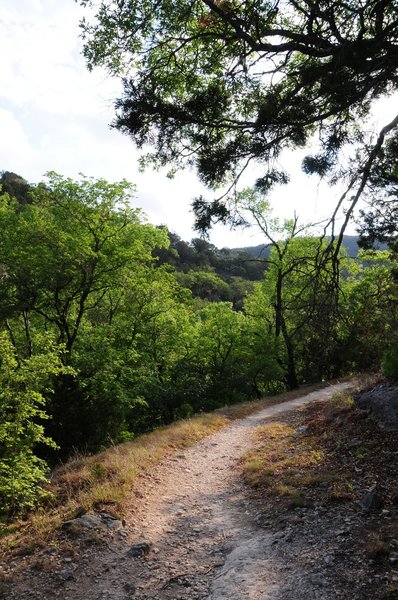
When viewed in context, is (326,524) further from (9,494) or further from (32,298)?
(32,298)

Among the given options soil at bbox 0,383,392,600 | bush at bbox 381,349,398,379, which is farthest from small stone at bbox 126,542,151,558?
bush at bbox 381,349,398,379

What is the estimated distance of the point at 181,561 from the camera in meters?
5.04

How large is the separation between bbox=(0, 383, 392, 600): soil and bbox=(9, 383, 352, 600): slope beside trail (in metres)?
0.01

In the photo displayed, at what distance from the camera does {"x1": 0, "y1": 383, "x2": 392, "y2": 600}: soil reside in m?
4.13

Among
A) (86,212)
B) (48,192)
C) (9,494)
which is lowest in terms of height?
(9,494)

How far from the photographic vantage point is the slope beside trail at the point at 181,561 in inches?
170

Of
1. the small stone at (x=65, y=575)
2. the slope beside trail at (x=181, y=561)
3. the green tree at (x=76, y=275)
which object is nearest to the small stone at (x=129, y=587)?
the slope beside trail at (x=181, y=561)

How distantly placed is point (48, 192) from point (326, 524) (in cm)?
1459

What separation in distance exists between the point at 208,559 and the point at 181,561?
1.16ft

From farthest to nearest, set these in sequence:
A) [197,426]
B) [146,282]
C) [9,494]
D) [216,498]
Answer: [146,282] < [197,426] < [216,498] < [9,494]

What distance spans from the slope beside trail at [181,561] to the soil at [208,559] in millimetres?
12

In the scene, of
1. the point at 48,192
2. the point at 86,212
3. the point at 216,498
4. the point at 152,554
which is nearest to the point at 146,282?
the point at 86,212

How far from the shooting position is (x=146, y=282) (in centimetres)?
1814

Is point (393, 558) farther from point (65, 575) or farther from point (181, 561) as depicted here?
point (65, 575)
